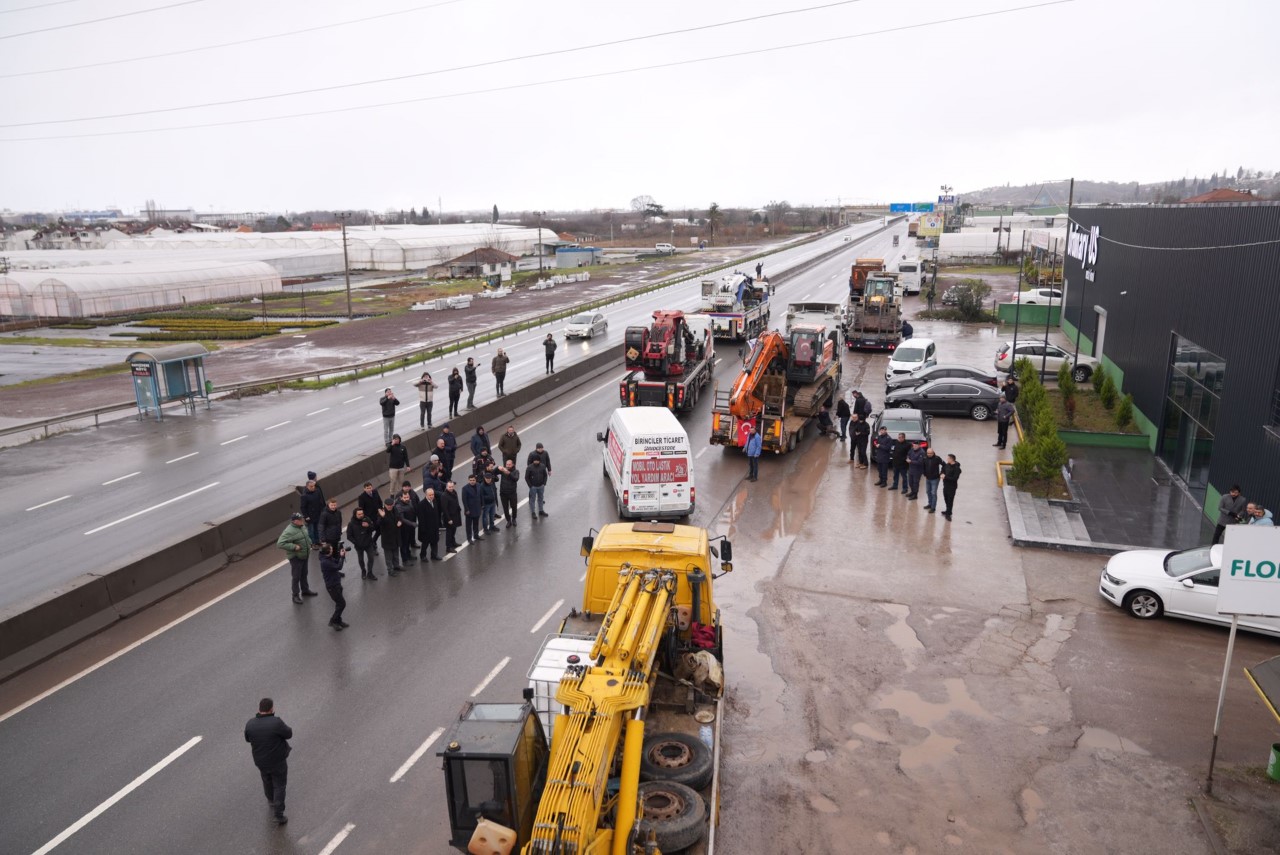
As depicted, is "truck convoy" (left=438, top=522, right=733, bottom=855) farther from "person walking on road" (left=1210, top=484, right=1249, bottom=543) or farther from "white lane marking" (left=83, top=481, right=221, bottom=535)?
"white lane marking" (left=83, top=481, right=221, bottom=535)

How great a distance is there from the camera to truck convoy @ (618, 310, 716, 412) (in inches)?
1003

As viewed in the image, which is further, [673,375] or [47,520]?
[673,375]

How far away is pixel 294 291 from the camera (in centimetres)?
8306

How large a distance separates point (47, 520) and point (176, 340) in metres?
35.7

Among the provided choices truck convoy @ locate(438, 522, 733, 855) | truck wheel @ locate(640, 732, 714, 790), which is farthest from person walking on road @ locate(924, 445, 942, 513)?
truck wheel @ locate(640, 732, 714, 790)

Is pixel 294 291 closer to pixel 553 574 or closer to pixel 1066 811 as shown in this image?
pixel 553 574

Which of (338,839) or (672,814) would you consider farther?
(338,839)

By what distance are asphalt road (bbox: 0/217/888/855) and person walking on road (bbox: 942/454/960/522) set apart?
5.22 m

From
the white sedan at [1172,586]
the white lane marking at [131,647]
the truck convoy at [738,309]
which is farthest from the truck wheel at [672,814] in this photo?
the truck convoy at [738,309]

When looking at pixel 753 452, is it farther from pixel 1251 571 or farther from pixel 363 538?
pixel 1251 571

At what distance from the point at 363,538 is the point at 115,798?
6.03 meters

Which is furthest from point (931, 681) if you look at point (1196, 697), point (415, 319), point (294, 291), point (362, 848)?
point (294, 291)

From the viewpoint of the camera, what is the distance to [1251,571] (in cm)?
938

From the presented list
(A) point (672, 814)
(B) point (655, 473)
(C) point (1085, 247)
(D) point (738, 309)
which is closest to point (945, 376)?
(C) point (1085, 247)
